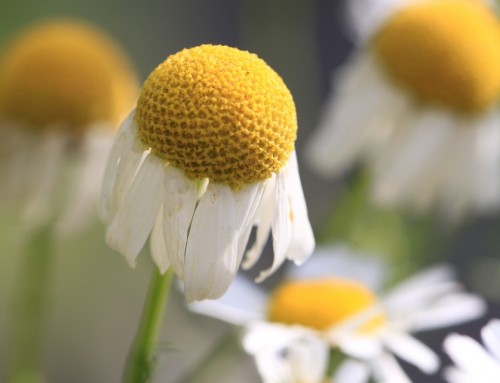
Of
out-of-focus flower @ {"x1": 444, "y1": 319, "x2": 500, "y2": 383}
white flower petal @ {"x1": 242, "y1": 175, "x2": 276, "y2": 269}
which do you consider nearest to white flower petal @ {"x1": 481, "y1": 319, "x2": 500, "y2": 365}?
out-of-focus flower @ {"x1": 444, "y1": 319, "x2": 500, "y2": 383}

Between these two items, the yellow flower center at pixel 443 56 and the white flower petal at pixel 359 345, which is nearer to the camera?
the white flower petal at pixel 359 345

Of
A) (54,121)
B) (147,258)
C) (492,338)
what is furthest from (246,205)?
(147,258)

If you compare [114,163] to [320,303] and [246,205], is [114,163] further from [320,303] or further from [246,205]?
[320,303]

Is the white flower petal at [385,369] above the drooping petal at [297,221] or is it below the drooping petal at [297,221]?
below

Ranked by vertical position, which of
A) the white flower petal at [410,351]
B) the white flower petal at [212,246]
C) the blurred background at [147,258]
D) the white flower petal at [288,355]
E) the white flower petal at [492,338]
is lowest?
the blurred background at [147,258]

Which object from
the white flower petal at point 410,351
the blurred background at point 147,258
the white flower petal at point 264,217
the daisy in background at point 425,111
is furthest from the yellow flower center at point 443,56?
the white flower petal at point 264,217

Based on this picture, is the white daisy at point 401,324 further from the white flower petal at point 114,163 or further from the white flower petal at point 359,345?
the white flower petal at point 114,163

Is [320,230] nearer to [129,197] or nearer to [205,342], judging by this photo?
[205,342]

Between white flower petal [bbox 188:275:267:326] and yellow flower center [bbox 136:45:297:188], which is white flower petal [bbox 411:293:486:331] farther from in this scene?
yellow flower center [bbox 136:45:297:188]
